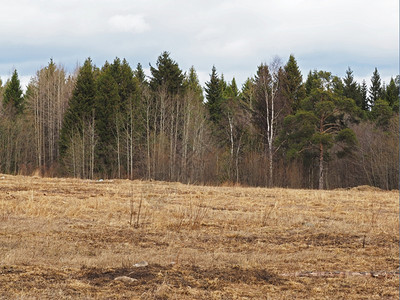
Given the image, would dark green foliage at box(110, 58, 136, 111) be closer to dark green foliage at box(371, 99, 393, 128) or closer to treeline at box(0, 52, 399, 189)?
treeline at box(0, 52, 399, 189)

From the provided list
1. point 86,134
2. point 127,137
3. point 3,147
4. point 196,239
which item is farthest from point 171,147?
point 196,239

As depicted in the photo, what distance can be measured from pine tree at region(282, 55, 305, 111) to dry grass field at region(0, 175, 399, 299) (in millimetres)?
27869

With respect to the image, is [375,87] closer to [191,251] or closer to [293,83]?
[293,83]

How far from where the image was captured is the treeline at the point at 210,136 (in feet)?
120

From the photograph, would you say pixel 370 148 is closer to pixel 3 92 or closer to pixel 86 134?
pixel 86 134

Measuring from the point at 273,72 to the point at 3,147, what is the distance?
29.6 meters

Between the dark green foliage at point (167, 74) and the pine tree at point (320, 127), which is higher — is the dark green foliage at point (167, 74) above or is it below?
above

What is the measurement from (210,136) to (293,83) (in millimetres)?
9934

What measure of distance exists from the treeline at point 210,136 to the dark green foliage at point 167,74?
0.32ft

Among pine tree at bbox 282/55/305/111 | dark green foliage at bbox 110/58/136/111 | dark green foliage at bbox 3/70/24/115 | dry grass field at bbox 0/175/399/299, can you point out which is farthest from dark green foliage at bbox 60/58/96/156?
dry grass field at bbox 0/175/399/299

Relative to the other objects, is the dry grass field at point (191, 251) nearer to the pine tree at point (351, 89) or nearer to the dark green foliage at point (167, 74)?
the dark green foliage at point (167, 74)

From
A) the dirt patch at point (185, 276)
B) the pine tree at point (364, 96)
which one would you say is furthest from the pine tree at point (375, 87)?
the dirt patch at point (185, 276)

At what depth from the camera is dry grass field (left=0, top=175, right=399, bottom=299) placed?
636cm

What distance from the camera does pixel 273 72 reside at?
38.4 meters
